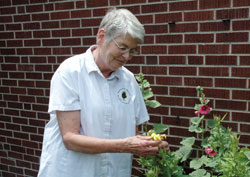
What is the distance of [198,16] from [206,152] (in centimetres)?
116

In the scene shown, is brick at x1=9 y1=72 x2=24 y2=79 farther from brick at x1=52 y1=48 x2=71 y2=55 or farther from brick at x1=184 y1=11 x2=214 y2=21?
brick at x1=184 y1=11 x2=214 y2=21

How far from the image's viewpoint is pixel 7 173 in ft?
14.3

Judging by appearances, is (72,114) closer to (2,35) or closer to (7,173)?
(2,35)

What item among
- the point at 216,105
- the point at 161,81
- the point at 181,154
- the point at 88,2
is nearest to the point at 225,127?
the point at 216,105

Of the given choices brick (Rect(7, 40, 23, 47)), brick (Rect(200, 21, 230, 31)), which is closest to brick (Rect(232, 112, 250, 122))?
brick (Rect(200, 21, 230, 31))

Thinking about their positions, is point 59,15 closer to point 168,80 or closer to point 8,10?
point 8,10

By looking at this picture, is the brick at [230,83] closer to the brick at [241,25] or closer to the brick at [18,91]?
the brick at [241,25]

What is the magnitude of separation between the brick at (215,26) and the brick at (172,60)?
320 millimetres

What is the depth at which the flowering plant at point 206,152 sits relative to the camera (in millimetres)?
1912

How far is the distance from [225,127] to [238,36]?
2.59 feet

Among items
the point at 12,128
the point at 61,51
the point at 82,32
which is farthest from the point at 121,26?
the point at 12,128

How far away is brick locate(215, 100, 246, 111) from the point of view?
2.73m

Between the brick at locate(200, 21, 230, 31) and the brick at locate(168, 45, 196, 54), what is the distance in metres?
0.19

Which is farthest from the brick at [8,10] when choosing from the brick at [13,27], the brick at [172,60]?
the brick at [172,60]
